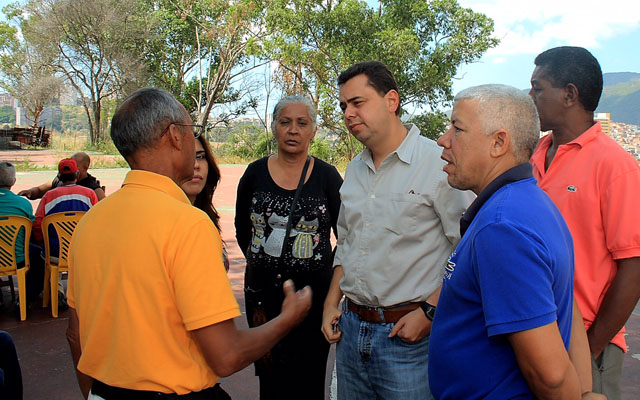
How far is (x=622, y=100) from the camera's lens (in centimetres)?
10606

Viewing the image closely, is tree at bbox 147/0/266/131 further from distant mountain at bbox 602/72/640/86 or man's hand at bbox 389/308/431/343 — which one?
distant mountain at bbox 602/72/640/86

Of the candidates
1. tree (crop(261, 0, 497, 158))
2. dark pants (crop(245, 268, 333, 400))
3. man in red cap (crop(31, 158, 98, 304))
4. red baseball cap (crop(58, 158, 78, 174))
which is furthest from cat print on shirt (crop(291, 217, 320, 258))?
tree (crop(261, 0, 497, 158))

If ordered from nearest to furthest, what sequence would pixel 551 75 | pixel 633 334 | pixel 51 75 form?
1. pixel 551 75
2. pixel 633 334
3. pixel 51 75

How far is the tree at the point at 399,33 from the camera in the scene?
20578mm

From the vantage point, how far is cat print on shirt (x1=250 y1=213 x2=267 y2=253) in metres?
3.17

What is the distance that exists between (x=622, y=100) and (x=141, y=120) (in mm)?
124128

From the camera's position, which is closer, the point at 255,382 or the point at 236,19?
the point at 255,382

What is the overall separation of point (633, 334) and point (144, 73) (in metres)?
32.4

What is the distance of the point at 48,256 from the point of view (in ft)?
17.6

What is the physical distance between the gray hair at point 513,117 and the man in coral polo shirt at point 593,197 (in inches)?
27.4

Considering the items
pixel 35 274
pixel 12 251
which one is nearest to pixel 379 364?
pixel 12 251

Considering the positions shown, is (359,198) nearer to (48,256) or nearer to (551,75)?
(551,75)

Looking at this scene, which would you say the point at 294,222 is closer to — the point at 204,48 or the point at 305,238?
the point at 305,238

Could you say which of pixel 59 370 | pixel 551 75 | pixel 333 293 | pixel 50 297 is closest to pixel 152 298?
pixel 333 293
